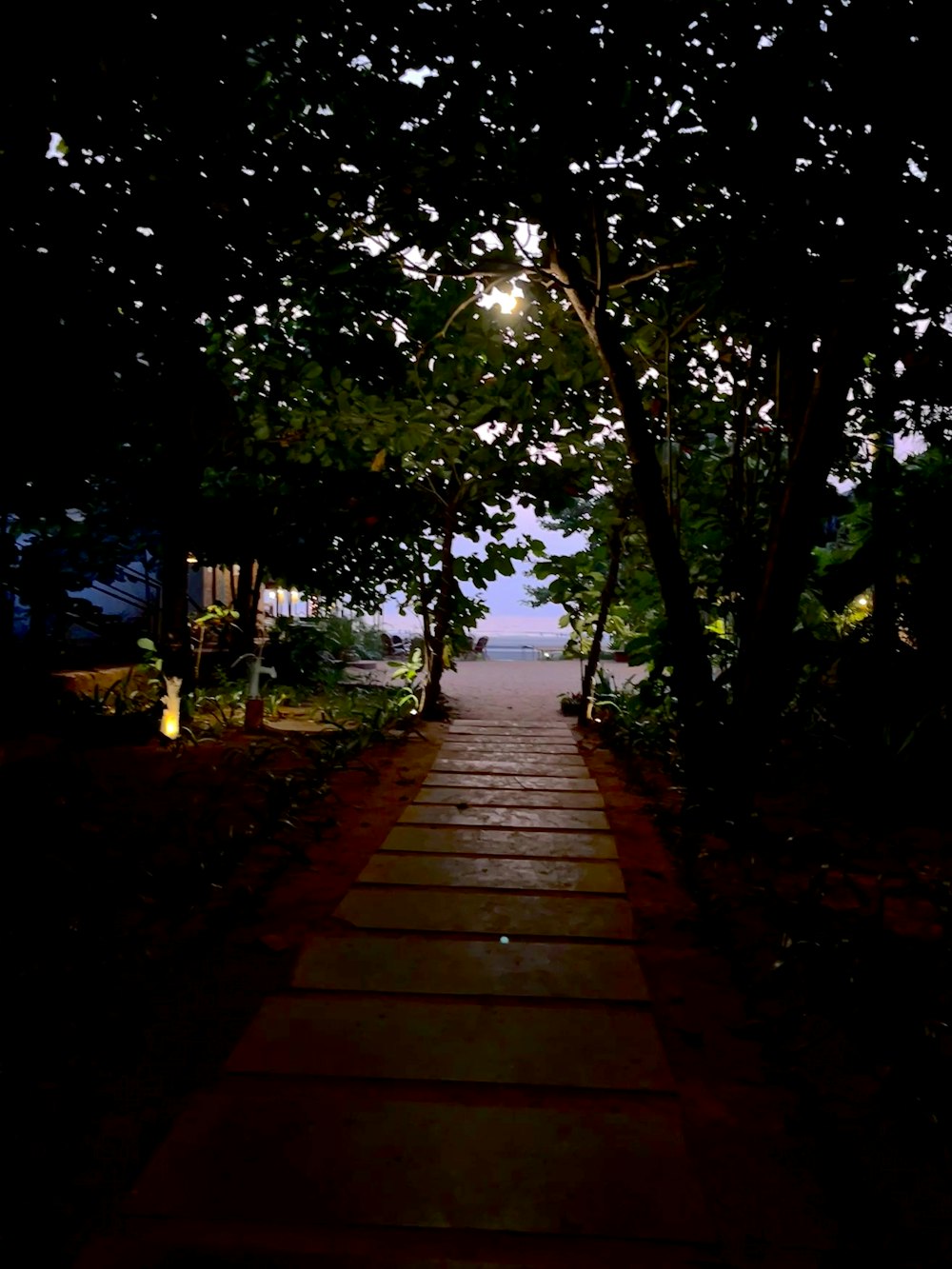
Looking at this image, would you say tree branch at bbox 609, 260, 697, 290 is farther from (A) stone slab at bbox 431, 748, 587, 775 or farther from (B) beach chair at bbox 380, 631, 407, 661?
(B) beach chair at bbox 380, 631, 407, 661

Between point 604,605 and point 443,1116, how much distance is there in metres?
6.48

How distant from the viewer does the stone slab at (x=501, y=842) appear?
3756 mm

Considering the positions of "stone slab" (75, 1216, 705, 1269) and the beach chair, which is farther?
the beach chair

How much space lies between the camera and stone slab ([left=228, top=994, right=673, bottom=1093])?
1.90 meters

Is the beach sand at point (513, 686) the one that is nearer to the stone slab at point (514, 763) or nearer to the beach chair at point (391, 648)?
the stone slab at point (514, 763)

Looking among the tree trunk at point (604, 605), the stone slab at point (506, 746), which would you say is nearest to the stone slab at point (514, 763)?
the stone slab at point (506, 746)

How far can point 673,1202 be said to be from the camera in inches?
58.2

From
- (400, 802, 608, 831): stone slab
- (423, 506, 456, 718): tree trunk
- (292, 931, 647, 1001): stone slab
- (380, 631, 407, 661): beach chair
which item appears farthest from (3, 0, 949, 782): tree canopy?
(380, 631, 407, 661): beach chair

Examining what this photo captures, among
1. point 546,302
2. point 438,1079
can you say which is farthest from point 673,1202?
point 546,302

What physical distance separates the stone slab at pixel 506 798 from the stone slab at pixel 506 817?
87 mm

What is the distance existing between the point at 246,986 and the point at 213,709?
631 centimetres

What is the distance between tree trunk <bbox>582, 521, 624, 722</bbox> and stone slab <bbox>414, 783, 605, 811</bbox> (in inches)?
120

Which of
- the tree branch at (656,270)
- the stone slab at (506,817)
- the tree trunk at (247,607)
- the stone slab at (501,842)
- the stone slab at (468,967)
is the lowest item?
the stone slab at (506,817)

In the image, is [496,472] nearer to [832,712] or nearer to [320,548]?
[832,712]
